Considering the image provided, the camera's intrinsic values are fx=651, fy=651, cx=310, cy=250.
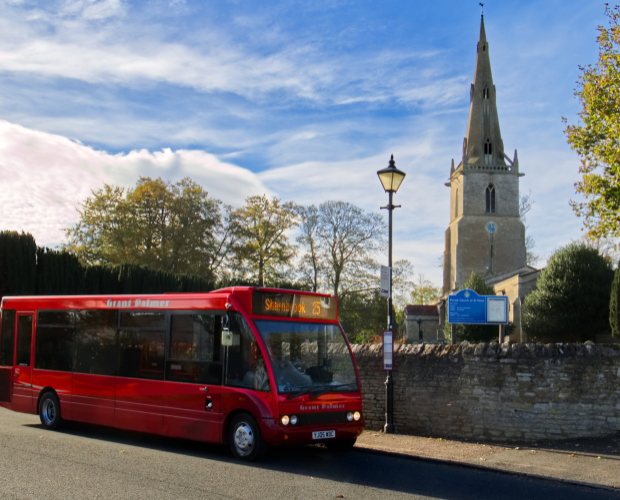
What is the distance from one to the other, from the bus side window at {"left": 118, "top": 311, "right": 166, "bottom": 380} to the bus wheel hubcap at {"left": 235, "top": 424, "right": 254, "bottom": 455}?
1.96 metres

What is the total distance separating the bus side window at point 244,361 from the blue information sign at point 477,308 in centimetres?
806

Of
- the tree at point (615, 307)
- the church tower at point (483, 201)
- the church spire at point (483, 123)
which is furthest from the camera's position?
the church spire at point (483, 123)

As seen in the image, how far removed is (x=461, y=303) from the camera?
16.7 meters

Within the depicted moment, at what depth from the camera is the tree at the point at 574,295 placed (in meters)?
38.2

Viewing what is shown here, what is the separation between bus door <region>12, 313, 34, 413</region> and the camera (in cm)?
1349

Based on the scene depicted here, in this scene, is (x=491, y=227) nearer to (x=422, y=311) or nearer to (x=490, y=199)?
(x=490, y=199)

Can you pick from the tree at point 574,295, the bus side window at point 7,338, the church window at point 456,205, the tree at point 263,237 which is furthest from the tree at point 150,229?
the church window at point 456,205

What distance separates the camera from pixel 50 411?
1305cm

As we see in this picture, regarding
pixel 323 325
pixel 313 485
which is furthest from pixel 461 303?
pixel 313 485

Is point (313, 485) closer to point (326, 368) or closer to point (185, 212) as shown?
point (326, 368)

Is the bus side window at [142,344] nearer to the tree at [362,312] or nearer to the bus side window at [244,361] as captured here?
the bus side window at [244,361]

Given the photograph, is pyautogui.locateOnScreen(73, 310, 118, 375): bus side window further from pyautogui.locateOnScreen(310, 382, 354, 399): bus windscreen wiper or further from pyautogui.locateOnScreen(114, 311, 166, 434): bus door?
pyautogui.locateOnScreen(310, 382, 354, 399): bus windscreen wiper

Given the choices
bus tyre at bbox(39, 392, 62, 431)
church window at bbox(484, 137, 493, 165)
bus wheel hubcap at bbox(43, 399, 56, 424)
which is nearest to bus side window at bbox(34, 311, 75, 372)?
bus tyre at bbox(39, 392, 62, 431)

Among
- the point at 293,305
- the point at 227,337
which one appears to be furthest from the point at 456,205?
the point at 227,337
